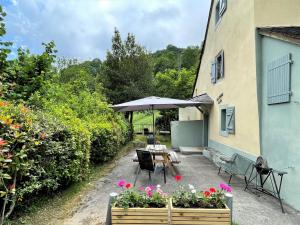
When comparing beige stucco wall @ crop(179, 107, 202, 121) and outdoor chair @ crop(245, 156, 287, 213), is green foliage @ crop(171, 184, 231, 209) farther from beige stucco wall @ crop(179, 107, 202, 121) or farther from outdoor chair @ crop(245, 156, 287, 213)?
beige stucco wall @ crop(179, 107, 202, 121)

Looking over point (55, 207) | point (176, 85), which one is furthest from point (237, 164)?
point (176, 85)

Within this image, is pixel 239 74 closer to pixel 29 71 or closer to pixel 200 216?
pixel 200 216

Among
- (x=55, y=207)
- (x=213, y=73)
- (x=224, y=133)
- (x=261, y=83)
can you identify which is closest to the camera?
(x=55, y=207)

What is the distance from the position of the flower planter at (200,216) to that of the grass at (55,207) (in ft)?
6.85

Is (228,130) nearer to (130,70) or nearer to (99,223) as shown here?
(99,223)

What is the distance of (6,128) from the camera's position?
3465 millimetres

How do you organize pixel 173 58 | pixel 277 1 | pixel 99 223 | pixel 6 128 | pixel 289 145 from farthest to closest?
1. pixel 173 58
2. pixel 277 1
3. pixel 289 145
4. pixel 99 223
5. pixel 6 128

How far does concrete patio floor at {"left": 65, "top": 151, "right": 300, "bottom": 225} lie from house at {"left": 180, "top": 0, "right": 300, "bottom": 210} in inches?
24.0

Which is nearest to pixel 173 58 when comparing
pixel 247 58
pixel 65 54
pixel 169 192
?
pixel 65 54

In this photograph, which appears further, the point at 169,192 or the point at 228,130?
the point at 228,130

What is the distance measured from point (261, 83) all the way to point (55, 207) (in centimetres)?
589

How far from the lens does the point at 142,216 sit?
3268 millimetres

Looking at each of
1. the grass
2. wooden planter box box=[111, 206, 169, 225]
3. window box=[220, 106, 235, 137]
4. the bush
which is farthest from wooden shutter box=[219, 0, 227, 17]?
wooden planter box box=[111, 206, 169, 225]

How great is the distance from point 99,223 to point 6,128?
2.11m
